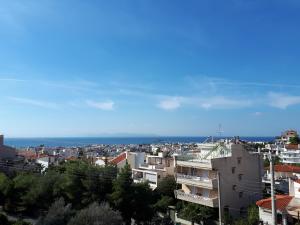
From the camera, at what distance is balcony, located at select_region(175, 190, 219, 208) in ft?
116

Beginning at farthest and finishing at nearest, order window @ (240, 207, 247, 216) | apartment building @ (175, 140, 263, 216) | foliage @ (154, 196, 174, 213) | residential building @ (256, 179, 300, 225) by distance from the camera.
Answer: window @ (240, 207, 247, 216) → foliage @ (154, 196, 174, 213) → apartment building @ (175, 140, 263, 216) → residential building @ (256, 179, 300, 225)

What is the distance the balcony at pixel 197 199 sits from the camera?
3534cm

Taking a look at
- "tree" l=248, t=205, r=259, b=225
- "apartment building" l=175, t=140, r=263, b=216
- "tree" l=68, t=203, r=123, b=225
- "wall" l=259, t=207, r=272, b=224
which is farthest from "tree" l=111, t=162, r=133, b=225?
"wall" l=259, t=207, r=272, b=224

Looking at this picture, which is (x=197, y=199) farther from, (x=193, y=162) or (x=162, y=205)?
(x=193, y=162)

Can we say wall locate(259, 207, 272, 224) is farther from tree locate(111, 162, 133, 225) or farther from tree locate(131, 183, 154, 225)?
tree locate(111, 162, 133, 225)

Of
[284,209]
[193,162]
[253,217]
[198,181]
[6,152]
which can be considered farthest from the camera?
[6,152]

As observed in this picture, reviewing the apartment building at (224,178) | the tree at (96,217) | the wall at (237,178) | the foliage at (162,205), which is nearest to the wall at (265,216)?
the apartment building at (224,178)

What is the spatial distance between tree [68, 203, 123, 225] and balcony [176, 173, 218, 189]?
1425 cm

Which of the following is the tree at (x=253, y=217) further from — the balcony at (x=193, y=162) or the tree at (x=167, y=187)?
the tree at (x=167, y=187)

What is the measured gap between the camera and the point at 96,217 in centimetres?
2291

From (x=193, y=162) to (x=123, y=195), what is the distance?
917cm

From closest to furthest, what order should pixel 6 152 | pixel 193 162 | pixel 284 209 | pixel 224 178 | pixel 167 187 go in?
1. pixel 284 209
2. pixel 224 178
3. pixel 193 162
4. pixel 167 187
5. pixel 6 152

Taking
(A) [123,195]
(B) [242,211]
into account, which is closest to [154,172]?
(B) [242,211]

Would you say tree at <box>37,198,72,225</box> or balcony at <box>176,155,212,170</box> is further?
balcony at <box>176,155,212,170</box>
